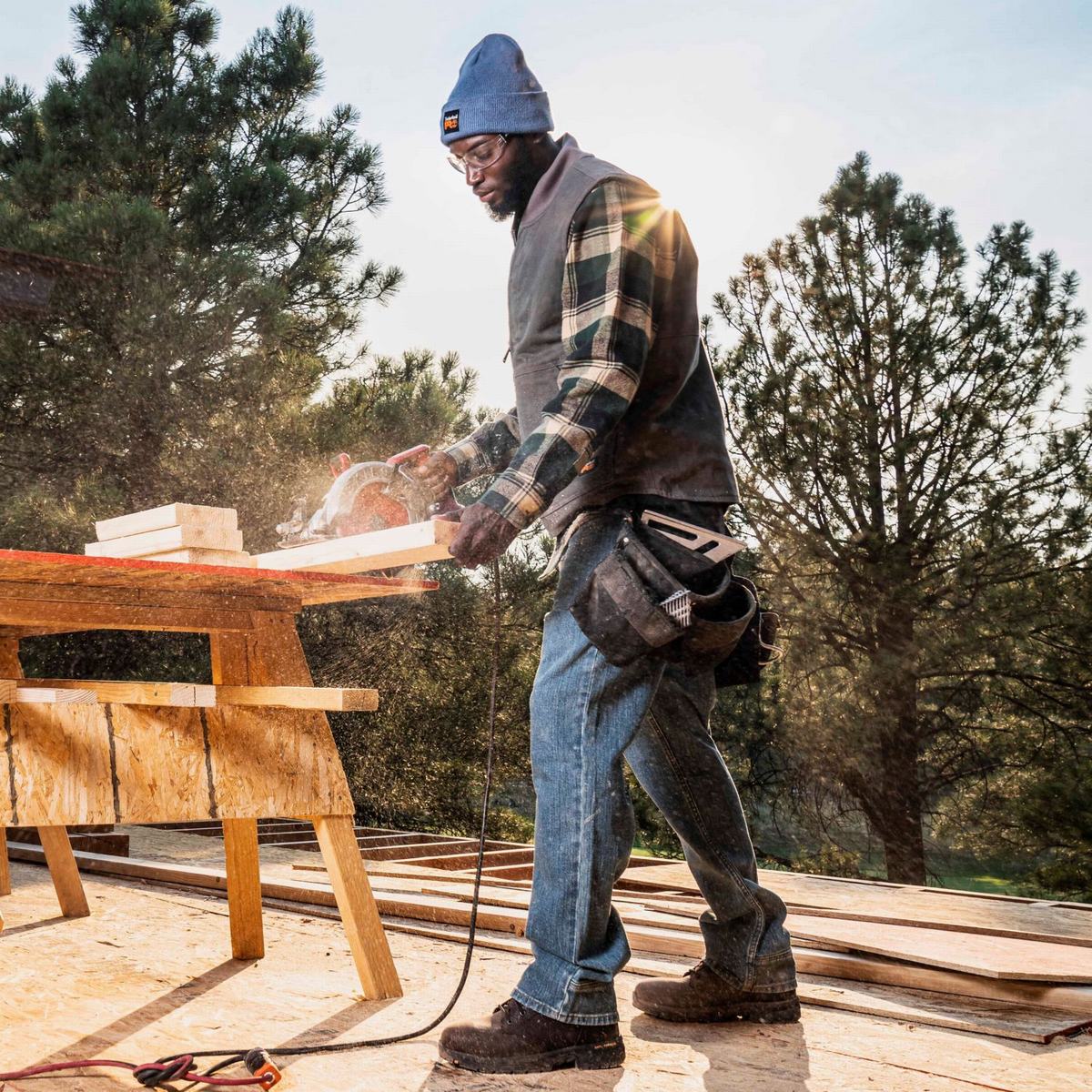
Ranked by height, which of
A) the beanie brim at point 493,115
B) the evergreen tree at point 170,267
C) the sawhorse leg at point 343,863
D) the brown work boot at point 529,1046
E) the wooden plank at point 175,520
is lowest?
the brown work boot at point 529,1046

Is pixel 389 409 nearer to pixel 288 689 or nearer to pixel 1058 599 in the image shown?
pixel 1058 599

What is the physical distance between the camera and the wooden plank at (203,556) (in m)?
2.17

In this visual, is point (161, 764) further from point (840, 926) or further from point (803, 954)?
point (840, 926)

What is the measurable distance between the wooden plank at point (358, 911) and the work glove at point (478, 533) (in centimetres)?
76

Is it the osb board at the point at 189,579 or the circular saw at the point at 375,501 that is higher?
the circular saw at the point at 375,501

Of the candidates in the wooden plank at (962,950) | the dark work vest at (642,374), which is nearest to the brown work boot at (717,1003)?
the wooden plank at (962,950)

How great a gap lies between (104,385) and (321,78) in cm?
415

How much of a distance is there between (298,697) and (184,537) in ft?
1.28

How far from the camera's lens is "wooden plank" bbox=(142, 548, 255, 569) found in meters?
2.17

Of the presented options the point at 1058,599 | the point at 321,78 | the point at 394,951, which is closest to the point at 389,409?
the point at 321,78

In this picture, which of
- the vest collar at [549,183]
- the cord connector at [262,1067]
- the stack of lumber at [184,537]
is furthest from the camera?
the stack of lumber at [184,537]

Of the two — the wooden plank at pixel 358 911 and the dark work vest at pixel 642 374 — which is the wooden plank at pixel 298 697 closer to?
the wooden plank at pixel 358 911

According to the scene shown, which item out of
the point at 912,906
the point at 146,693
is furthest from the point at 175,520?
the point at 912,906

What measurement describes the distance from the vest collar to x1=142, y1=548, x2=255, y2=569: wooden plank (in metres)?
0.86
